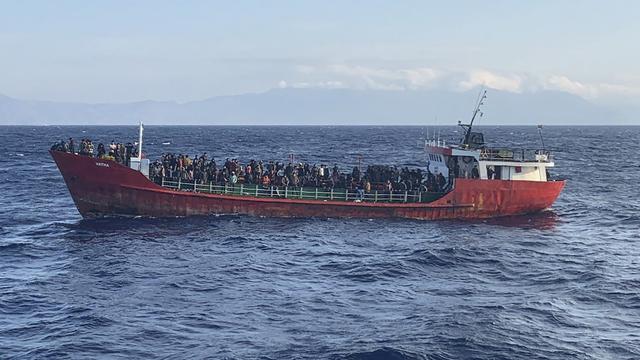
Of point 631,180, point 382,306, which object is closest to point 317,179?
point 382,306

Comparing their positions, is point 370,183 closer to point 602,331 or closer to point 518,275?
point 518,275

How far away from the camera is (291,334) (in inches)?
800

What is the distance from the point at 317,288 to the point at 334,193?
48.6ft

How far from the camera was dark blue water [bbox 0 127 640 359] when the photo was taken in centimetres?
1964

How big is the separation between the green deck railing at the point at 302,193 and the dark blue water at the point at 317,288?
4.76 ft

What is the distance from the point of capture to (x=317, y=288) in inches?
1014

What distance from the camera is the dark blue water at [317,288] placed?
19.6m

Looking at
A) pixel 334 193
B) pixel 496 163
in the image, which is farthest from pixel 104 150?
pixel 496 163

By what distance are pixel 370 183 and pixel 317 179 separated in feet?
10.4

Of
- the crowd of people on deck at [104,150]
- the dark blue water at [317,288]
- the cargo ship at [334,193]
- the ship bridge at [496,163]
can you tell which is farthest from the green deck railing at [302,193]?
the ship bridge at [496,163]

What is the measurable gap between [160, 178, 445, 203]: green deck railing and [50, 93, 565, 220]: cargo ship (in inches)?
2.2

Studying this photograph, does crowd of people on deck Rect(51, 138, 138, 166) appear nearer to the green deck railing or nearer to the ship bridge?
the green deck railing

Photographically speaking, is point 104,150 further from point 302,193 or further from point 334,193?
point 334,193

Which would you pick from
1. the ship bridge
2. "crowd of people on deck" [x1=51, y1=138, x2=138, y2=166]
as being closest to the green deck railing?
"crowd of people on deck" [x1=51, y1=138, x2=138, y2=166]
